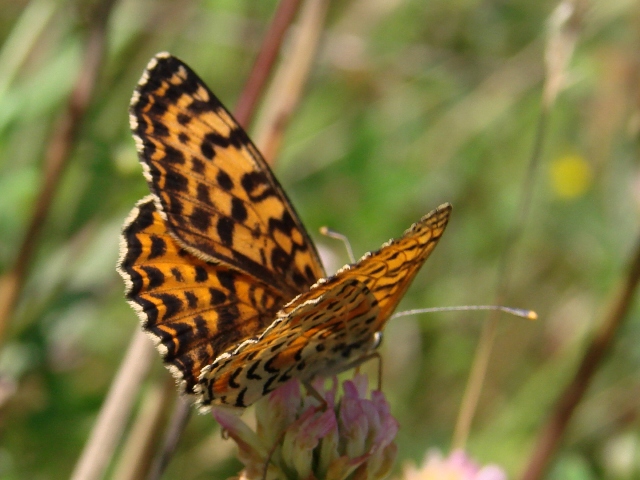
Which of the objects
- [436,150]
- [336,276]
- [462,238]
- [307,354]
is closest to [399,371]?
[462,238]

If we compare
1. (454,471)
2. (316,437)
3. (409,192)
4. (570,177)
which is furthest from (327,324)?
(570,177)

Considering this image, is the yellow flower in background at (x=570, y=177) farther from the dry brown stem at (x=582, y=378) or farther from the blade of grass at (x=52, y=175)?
the blade of grass at (x=52, y=175)

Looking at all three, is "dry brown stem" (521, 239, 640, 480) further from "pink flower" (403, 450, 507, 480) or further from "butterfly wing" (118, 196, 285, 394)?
"butterfly wing" (118, 196, 285, 394)

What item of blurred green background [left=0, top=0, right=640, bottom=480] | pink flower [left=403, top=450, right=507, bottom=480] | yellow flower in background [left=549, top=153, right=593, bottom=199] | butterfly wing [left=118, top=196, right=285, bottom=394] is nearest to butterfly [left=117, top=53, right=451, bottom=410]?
butterfly wing [left=118, top=196, right=285, bottom=394]

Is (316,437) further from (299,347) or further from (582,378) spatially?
(582,378)

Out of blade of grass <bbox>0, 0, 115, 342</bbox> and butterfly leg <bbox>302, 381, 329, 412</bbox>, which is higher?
blade of grass <bbox>0, 0, 115, 342</bbox>

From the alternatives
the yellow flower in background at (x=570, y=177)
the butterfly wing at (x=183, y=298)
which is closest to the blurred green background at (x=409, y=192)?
the yellow flower in background at (x=570, y=177)
